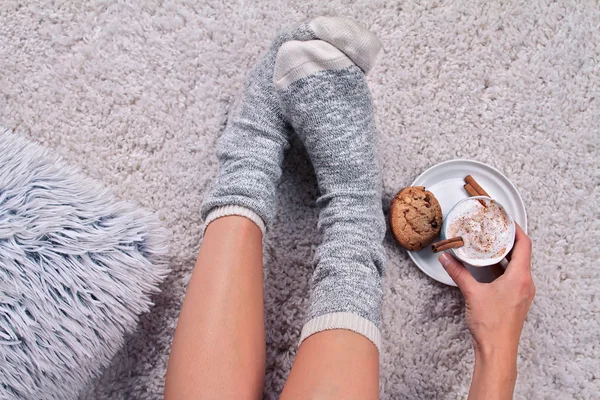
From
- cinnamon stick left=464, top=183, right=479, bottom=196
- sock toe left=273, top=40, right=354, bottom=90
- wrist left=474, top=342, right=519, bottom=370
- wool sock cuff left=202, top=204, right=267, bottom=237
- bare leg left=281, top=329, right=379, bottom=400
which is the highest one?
sock toe left=273, top=40, right=354, bottom=90

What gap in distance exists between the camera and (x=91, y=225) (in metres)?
0.57

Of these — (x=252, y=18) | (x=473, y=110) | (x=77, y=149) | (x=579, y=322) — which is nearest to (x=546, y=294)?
(x=579, y=322)

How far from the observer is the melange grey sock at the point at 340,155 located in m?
0.58

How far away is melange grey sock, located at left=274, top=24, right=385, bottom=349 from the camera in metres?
0.58

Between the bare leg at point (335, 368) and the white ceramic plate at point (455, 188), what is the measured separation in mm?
188

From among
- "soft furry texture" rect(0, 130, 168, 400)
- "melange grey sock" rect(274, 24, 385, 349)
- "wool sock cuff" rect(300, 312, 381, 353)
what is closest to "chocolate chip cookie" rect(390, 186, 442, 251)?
"melange grey sock" rect(274, 24, 385, 349)

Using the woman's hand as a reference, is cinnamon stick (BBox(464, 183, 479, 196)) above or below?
above

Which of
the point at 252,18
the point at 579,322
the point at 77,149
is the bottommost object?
the point at 579,322

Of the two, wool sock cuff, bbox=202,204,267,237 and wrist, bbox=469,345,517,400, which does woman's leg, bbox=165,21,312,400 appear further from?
wrist, bbox=469,345,517,400

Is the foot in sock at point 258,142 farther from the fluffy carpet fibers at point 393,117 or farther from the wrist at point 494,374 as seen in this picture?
the wrist at point 494,374

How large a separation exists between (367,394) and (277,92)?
42cm

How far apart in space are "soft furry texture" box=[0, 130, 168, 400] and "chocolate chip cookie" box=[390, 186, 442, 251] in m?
0.35

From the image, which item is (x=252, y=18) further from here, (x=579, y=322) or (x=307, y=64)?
(x=579, y=322)

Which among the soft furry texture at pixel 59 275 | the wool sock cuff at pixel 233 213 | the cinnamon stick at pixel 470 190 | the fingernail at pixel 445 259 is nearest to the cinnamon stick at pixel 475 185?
the cinnamon stick at pixel 470 190
